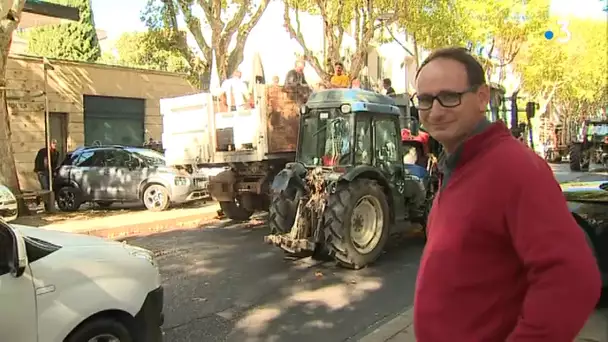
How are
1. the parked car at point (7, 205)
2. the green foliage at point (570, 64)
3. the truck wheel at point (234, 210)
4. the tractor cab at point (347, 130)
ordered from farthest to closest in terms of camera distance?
the green foliage at point (570, 64) < the truck wheel at point (234, 210) < the parked car at point (7, 205) < the tractor cab at point (347, 130)

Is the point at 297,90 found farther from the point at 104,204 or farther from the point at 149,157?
the point at 104,204

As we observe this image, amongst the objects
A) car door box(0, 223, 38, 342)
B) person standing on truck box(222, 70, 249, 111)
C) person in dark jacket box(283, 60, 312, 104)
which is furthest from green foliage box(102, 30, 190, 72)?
car door box(0, 223, 38, 342)

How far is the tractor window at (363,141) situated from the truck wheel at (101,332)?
16.5 ft

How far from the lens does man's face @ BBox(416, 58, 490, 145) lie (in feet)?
6.30

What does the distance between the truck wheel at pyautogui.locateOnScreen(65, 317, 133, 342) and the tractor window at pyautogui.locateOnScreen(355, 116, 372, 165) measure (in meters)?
5.03

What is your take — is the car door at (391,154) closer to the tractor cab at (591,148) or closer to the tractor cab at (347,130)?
the tractor cab at (347,130)

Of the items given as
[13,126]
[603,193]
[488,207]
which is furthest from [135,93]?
[488,207]

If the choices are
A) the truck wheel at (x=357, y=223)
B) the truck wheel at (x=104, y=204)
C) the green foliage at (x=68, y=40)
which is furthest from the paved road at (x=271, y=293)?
the green foliage at (x=68, y=40)

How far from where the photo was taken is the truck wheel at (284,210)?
8.27 meters

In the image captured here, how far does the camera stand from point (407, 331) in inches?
201

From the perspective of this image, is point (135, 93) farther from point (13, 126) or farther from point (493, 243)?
point (493, 243)

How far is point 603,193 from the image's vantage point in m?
6.52

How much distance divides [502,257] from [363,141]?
693 cm

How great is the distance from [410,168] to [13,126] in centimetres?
1474
